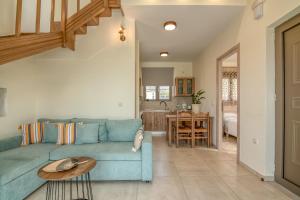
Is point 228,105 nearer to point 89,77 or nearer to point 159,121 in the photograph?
point 159,121

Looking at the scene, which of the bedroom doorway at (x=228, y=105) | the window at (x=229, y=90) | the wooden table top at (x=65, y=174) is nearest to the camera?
the wooden table top at (x=65, y=174)

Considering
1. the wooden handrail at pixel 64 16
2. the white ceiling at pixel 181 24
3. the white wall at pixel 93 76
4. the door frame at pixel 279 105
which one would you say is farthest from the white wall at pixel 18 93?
the door frame at pixel 279 105

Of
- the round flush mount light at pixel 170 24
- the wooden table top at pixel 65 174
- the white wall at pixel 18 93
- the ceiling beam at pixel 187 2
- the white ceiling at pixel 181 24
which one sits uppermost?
the ceiling beam at pixel 187 2

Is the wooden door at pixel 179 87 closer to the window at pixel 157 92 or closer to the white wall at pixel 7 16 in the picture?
the window at pixel 157 92

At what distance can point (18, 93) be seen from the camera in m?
3.34

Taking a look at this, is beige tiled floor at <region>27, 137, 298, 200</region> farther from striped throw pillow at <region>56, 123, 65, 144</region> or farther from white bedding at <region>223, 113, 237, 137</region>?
white bedding at <region>223, 113, 237, 137</region>

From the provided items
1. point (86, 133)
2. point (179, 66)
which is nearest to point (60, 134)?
point (86, 133)

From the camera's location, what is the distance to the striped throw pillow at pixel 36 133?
299cm

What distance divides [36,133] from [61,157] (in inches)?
33.5

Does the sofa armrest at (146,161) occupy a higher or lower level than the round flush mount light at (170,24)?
lower

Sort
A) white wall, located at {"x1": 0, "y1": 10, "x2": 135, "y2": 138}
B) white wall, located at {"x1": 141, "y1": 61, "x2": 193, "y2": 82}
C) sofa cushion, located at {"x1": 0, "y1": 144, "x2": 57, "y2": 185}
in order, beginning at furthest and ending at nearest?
white wall, located at {"x1": 141, "y1": 61, "x2": 193, "y2": 82} < white wall, located at {"x1": 0, "y1": 10, "x2": 135, "y2": 138} < sofa cushion, located at {"x1": 0, "y1": 144, "x2": 57, "y2": 185}

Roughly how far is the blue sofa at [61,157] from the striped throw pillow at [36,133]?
0.16 m

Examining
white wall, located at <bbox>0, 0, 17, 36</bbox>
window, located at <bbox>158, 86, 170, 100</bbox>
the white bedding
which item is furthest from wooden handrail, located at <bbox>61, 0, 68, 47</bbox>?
the white bedding

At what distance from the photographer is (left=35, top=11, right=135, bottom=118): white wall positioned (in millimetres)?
3643
